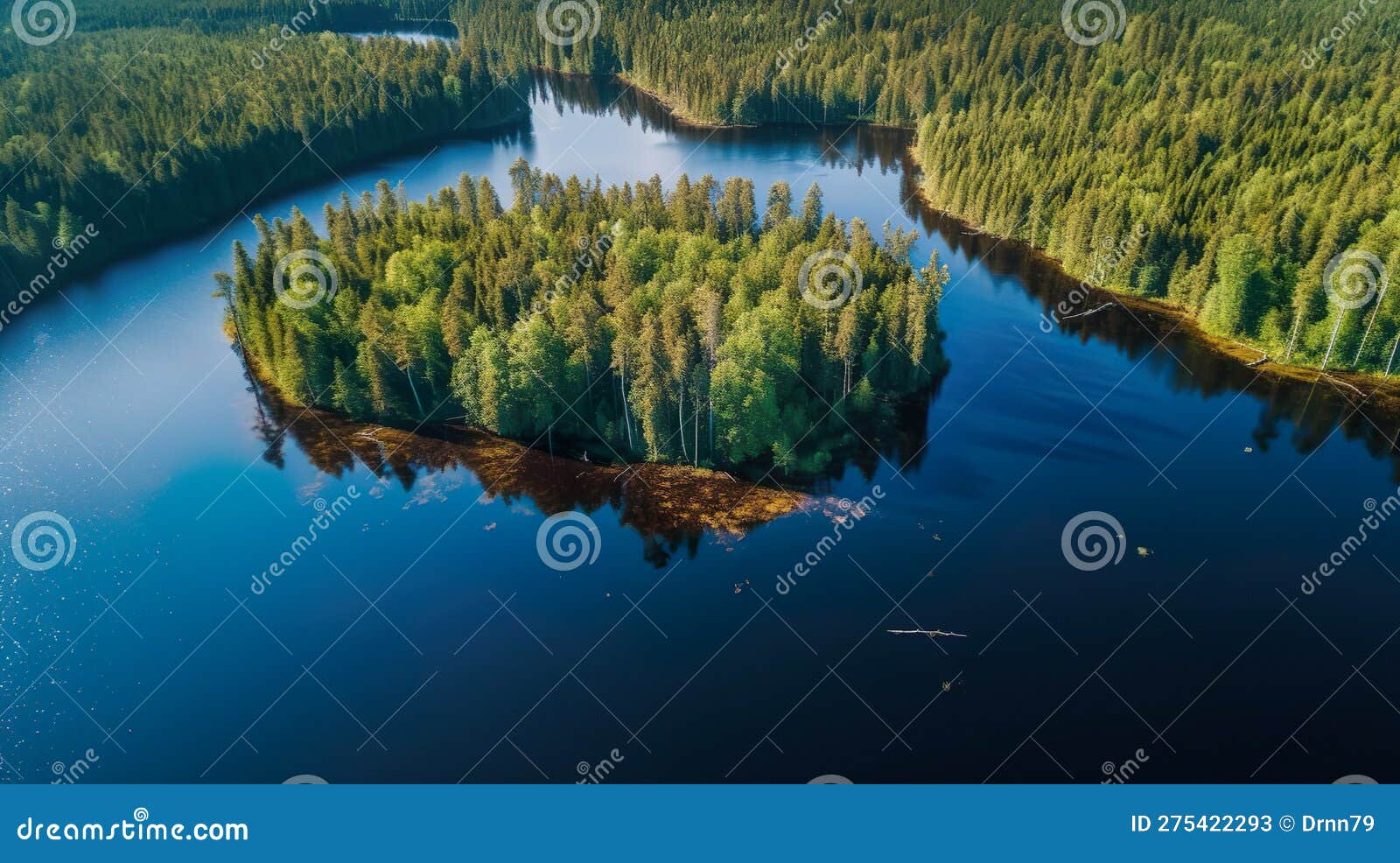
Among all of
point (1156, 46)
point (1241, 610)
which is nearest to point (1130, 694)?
point (1241, 610)

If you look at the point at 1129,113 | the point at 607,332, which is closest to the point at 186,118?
the point at 607,332

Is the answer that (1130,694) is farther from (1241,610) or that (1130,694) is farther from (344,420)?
(344,420)

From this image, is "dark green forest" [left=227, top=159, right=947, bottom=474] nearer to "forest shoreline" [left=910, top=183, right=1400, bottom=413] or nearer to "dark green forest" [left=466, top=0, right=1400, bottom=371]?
"forest shoreline" [left=910, top=183, right=1400, bottom=413]

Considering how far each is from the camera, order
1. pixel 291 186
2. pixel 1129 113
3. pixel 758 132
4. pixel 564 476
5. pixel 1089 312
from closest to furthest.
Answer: pixel 564 476, pixel 1089 312, pixel 1129 113, pixel 291 186, pixel 758 132

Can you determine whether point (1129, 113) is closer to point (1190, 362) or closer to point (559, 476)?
point (1190, 362)

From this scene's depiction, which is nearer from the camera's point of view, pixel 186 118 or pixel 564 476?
pixel 564 476

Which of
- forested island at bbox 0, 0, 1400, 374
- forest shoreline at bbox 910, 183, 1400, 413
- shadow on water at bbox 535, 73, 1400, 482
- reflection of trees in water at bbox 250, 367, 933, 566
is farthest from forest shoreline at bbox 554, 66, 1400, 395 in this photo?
reflection of trees in water at bbox 250, 367, 933, 566
